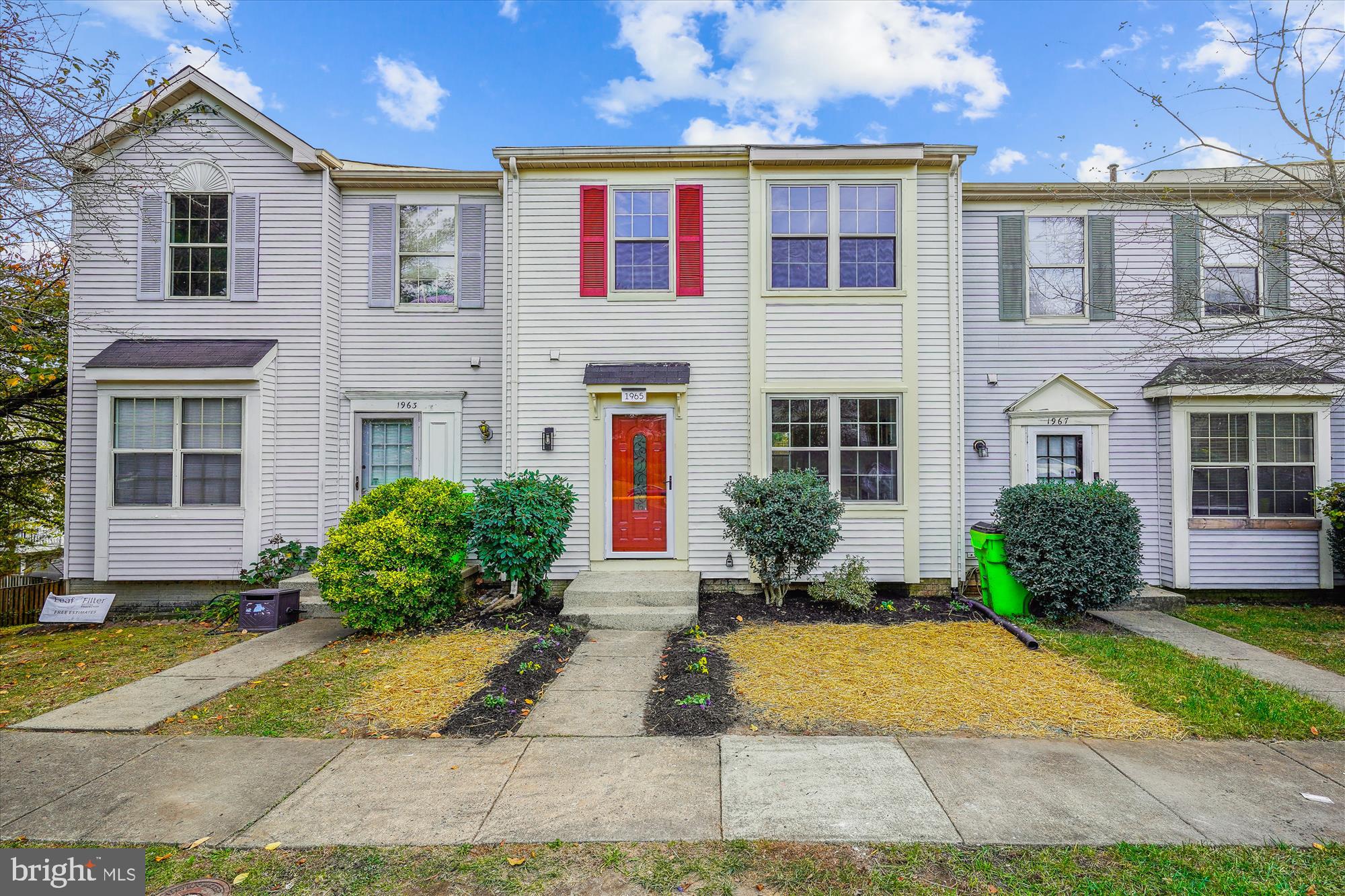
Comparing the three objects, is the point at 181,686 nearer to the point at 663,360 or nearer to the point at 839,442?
the point at 663,360

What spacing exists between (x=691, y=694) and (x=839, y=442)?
4.63 metres

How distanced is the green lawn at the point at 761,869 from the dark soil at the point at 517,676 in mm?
1531

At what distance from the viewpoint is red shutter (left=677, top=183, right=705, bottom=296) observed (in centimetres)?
876

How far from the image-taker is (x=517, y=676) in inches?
218

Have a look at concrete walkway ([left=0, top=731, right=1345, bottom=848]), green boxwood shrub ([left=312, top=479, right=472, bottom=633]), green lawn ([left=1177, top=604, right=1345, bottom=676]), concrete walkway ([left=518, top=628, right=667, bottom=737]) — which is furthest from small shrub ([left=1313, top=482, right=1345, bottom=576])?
green boxwood shrub ([left=312, top=479, right=472, bottom=633])

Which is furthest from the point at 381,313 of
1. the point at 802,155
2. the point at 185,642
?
the point at 802,155

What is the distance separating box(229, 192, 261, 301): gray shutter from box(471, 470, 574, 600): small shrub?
4.79 m

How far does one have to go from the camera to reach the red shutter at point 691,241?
8.76 meters

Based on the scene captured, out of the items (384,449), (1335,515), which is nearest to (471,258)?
(384,449)

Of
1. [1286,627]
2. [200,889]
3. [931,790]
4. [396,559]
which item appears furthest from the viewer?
[1286,627]

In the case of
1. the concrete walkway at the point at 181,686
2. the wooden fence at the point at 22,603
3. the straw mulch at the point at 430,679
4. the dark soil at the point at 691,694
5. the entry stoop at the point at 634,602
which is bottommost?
the wooden fence at the point at 22,603

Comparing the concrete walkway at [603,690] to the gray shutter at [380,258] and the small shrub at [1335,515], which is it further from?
the small shrub at [1335,515]

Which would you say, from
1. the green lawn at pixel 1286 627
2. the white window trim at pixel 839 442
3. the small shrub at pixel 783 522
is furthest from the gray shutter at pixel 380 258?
the green lawn at pixel 1286 627

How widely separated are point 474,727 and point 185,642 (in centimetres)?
497
